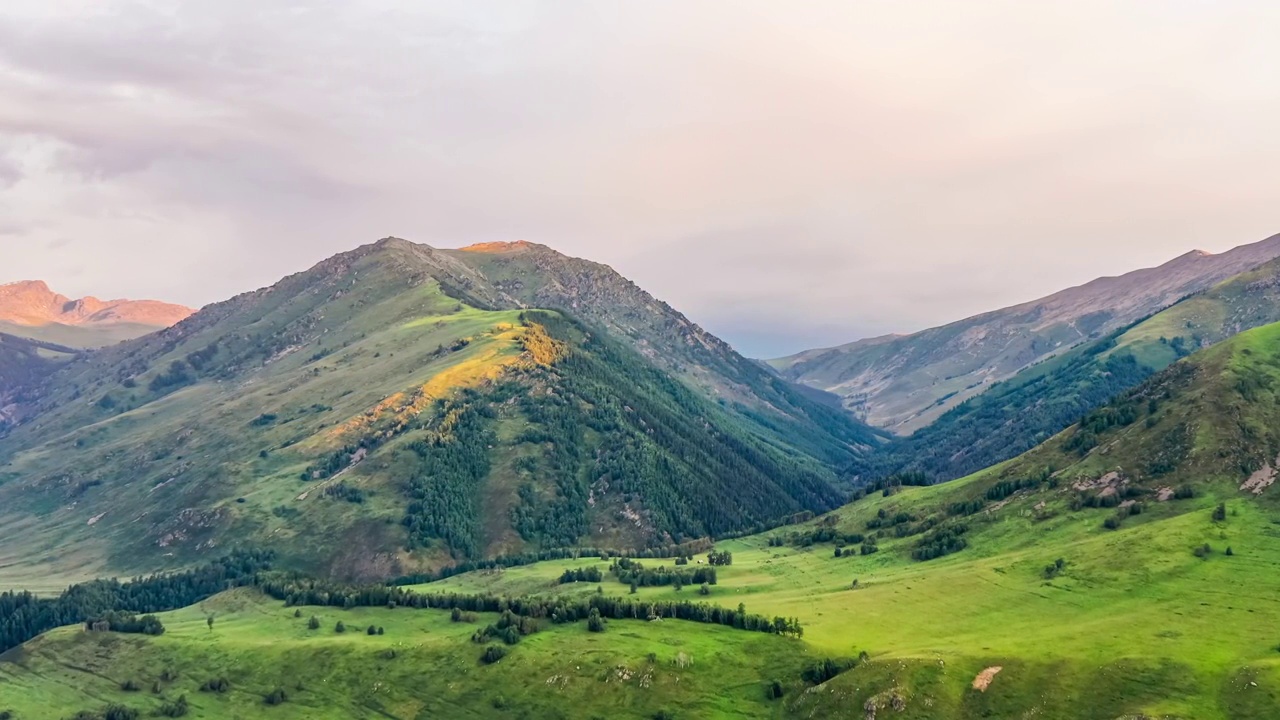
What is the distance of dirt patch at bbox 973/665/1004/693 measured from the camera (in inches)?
5704

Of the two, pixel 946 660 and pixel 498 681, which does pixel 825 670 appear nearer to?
pixel 946 660

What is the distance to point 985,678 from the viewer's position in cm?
14675

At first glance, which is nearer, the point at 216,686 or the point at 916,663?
the point at 916,663

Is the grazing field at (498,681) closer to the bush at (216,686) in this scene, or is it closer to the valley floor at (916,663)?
the valley floor at (916,663)

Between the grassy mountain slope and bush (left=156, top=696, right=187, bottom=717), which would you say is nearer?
the grassy mountain slope

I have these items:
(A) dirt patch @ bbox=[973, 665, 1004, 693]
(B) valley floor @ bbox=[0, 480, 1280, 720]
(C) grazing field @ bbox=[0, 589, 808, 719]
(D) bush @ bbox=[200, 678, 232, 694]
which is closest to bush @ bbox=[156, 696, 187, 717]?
(C) grazing field @ bbox=[0, 589, 808, 719]

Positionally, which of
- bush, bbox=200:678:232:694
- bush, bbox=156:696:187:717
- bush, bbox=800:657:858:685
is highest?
bush, bbox=200:678:232:694

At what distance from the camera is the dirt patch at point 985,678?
145 m

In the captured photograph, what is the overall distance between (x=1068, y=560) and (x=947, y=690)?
68363mm

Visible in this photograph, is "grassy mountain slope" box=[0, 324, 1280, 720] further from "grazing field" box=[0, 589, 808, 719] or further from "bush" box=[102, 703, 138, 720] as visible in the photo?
"bush" box=[102, 703, 138, 720]

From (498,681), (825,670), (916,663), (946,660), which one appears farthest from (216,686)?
(946,660)

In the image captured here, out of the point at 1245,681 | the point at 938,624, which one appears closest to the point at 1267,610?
the point at 1245,681

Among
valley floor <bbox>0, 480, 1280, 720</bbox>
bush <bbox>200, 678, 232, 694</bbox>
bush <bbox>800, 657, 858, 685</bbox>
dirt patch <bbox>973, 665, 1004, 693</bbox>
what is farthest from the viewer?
bush <bbox>200, 678, 232, 694</bbox>

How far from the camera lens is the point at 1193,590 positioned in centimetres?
17025
